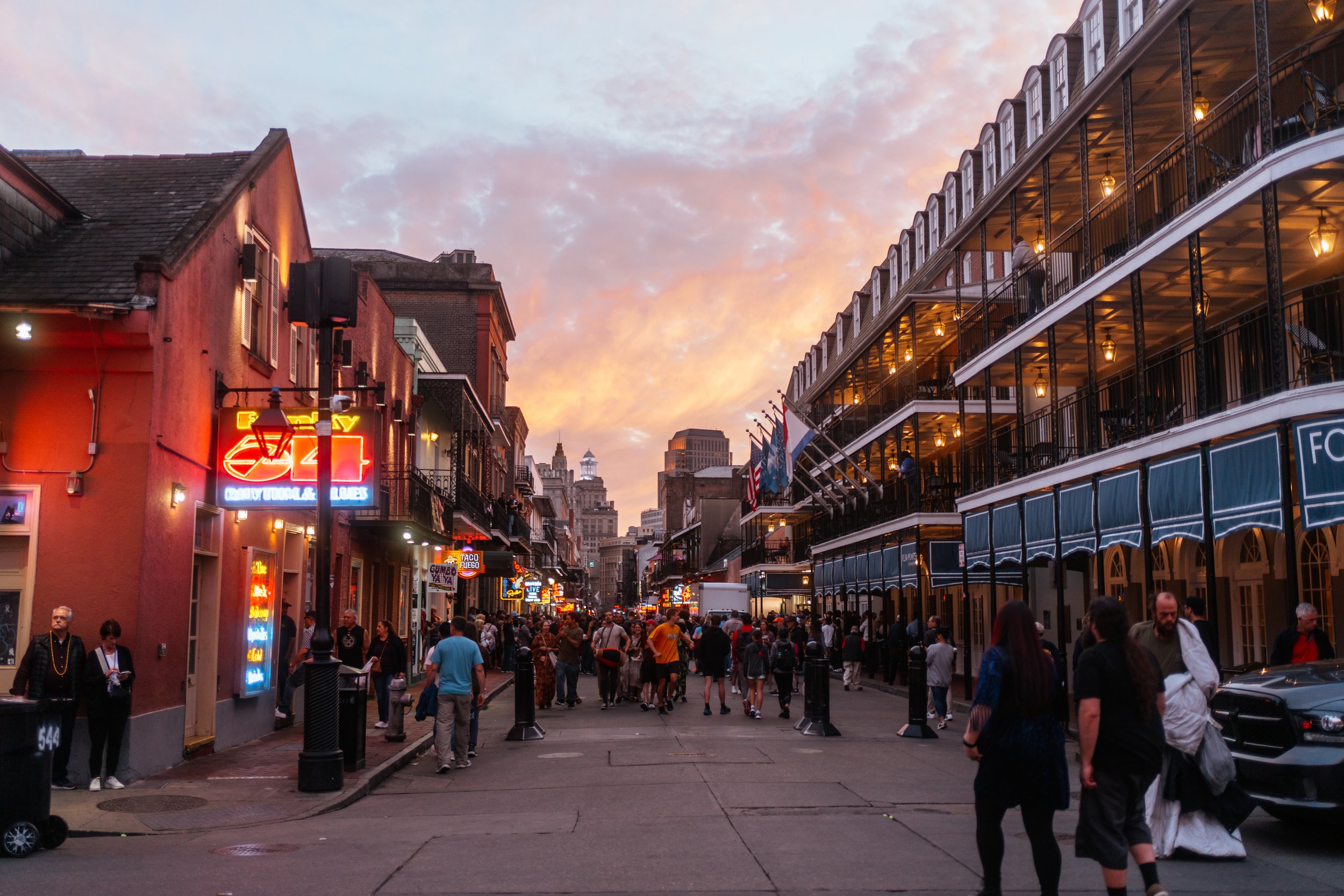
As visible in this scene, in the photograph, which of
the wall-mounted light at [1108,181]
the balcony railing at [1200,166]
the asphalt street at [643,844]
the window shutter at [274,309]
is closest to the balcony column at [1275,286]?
the balcony railing at [1200,166]

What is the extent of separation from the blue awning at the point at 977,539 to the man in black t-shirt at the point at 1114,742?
68.0 feet

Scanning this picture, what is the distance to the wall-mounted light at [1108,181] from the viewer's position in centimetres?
2341

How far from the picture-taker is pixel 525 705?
17.6m

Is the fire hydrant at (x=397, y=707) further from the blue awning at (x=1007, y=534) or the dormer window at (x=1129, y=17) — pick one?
the dormer window at (x=1129, y=17)

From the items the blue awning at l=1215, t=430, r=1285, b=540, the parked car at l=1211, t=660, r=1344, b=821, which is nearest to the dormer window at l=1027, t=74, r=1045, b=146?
the blue awning at l=1215, t=430, r=1285, b=540

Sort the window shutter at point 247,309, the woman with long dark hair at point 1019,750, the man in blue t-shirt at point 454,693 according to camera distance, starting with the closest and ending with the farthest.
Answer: the woman with long dark hair at point 1019,750 → the man in blue t-shirt at point 454,693 → the window shutter at point 247,309

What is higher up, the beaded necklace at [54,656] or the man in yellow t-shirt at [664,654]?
the beaded necklace at [54,656]

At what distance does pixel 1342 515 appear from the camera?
1272 centimetres

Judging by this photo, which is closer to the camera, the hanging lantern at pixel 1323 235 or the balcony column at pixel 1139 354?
the hanging lantern at pixel 1323 235

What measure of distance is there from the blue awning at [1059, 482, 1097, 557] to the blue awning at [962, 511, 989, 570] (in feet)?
14.7

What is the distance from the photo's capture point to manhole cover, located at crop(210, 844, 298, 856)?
29.2 ft

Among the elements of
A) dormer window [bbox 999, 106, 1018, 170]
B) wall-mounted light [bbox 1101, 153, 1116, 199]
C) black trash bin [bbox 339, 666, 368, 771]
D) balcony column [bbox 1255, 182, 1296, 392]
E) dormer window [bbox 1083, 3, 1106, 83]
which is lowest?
black trash bin [bbox 339, 666, 368, 771]

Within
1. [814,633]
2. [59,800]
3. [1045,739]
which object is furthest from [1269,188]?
[814,633]

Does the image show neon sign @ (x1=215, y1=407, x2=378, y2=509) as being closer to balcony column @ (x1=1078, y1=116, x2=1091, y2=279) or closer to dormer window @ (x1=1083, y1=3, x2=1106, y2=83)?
balcony column @ (x1=1078, y1=116, x2=1091, y2=279)
